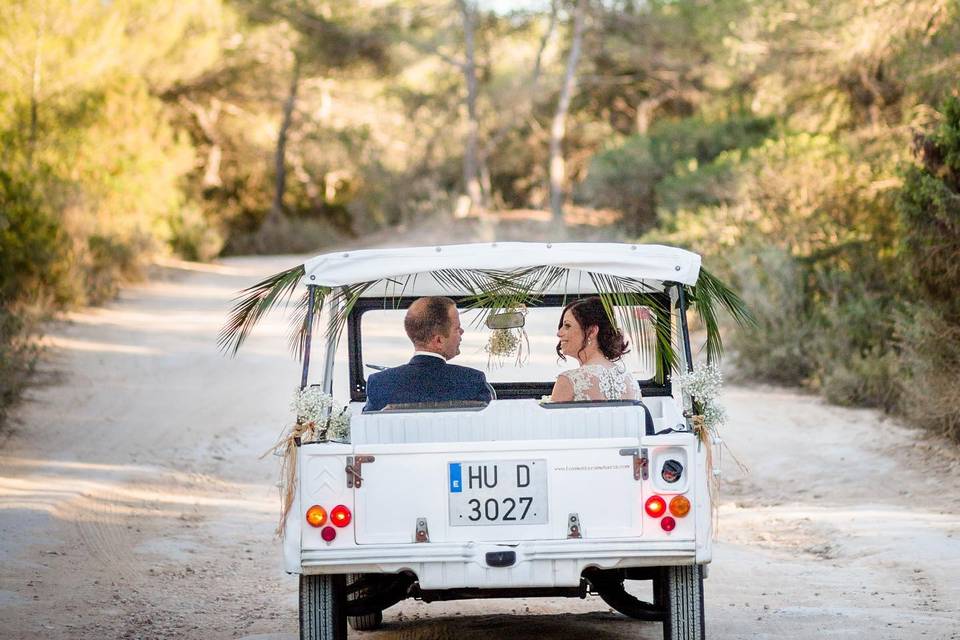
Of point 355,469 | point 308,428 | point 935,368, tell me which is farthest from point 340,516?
point 935,368

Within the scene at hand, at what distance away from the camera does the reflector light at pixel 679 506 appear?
5.21 m

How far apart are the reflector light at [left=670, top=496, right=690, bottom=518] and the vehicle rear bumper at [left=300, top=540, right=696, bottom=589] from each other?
112 millimetres

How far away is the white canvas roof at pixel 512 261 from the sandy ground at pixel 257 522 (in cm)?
→ 188

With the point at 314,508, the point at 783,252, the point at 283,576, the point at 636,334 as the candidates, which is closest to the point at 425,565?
the point at 314,508

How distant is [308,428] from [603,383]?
139 cm

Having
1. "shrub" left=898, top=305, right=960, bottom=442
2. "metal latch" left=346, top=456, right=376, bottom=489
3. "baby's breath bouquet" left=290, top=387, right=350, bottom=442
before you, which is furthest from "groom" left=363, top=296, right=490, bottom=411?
"shrub" left=898, top=305, right=960, bottom=442

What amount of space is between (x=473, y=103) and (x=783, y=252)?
20.3m

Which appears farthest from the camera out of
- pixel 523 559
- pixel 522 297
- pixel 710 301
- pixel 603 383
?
pixel 522 297

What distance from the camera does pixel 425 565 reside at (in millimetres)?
5219

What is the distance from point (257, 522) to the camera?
10.1 m

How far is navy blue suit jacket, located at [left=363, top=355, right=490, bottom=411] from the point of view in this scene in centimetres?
615

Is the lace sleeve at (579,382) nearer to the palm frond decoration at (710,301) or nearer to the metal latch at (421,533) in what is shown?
the palm frond decoration at (710,301)

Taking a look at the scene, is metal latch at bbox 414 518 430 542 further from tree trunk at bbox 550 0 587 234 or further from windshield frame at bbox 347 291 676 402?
tree trunk at bbox 550 0 587 234

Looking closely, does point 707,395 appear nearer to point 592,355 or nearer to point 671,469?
point 671,469
